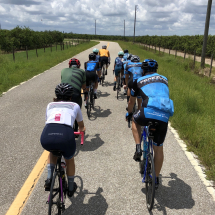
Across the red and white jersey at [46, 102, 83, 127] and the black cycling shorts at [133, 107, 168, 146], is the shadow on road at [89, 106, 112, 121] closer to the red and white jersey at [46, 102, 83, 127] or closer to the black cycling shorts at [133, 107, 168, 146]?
the black cycling shorts at [133, 107, 168, 146]

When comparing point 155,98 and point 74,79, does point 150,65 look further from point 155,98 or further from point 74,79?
point 74,79

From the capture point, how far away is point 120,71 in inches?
377

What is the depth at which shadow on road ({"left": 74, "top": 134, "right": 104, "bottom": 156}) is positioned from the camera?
4.82 m

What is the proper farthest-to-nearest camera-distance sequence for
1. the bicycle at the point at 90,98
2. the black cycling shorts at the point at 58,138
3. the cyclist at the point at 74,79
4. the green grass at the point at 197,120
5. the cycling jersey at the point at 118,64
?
the cycling jersey at the point at 118,64 → the bicycle at the point at 90,98 → the cyclist at the point at 74,79 → the green grass at the point at 197,120 → the black cycling shorts at the point at 58,138

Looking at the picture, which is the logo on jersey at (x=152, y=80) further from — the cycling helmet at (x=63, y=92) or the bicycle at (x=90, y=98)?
the bicycle at (x=90, y=98)

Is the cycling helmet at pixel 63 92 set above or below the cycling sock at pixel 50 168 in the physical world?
above

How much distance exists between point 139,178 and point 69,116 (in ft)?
6.14

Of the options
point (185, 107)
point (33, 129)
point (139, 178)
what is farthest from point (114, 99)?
point (139, 178)

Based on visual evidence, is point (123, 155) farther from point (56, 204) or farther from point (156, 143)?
point (56, 204)

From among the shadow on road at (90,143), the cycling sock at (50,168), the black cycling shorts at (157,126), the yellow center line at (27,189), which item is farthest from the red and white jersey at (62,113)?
the shadow on road at (90,143)

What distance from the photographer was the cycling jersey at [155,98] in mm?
2957

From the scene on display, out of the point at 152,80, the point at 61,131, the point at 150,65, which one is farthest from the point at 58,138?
the point at 150,65

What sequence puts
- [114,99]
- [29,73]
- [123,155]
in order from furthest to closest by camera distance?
[29,73] → [114,99] → [123,155]

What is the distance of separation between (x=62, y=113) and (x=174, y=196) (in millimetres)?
2199
